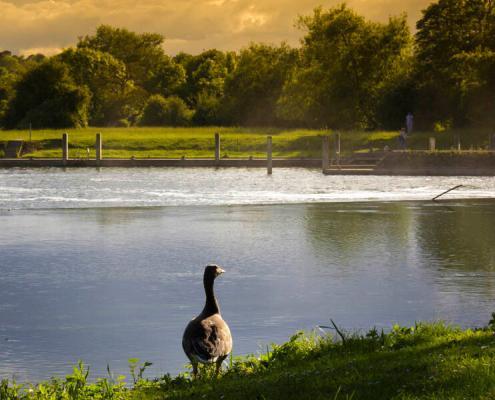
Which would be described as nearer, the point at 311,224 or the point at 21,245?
the point at 21,245

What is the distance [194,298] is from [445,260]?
6.18 meters

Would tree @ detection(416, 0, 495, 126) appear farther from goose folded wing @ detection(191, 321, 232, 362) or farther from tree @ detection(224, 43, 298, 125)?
goose folded wing @ detection(191, 321, 232, 362)

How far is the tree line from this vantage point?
78500 mm

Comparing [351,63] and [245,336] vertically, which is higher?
[351,63]

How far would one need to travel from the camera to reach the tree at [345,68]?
88312mm

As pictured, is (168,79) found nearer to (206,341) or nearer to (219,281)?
(219,281)

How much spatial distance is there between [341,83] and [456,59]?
14862 mm

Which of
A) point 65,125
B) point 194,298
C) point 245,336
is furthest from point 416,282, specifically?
point 65,125

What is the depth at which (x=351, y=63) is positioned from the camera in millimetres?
89625

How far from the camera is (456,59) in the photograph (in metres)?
77.2

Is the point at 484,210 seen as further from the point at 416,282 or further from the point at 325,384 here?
the point at 325,384

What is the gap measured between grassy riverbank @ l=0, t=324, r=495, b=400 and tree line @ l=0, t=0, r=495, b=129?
6587 centimetres

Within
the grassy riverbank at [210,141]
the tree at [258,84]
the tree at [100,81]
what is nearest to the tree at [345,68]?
the grassy riverbank at [210,141]

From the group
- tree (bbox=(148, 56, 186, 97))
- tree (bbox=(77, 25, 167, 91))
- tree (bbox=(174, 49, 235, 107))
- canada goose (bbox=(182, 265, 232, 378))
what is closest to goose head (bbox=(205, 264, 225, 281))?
canada goose (bbox=(182, 265, 232, 378))
